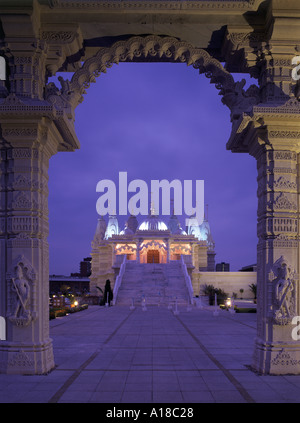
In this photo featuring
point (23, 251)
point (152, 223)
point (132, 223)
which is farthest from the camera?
point (132, 223)

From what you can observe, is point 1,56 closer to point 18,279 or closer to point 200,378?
point 18,279

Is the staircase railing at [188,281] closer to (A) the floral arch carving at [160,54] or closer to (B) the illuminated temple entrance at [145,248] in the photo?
(B) the illuminated temple entrance at [145,248]

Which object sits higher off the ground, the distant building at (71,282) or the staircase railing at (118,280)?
the staircase railing at (118,280)

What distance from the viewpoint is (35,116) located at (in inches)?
330

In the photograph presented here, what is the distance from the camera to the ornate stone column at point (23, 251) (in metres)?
8.31

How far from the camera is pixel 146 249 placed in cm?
4997

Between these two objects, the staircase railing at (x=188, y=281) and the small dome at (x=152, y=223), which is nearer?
the staircase railing at (x=188, y=281)

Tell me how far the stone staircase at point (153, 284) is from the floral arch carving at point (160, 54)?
23223 millimetres

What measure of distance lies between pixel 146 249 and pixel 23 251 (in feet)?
137

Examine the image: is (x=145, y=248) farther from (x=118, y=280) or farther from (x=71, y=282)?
(x=71, y=282)

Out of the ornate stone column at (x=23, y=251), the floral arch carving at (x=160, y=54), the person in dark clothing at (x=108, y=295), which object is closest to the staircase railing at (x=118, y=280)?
the person in dark clothing at (x=108, y=295)

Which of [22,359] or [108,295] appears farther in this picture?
[108,295]

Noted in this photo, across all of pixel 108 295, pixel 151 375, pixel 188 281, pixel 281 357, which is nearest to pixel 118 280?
pixel 108 295
